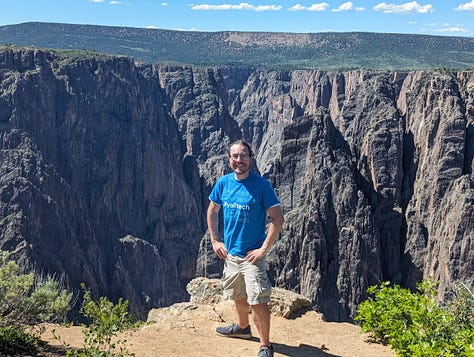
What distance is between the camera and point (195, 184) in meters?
88.4

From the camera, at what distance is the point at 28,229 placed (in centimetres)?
5756

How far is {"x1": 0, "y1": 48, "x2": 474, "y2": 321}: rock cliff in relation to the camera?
51.9m

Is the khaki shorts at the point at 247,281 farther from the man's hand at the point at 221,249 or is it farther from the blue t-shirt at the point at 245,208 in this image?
the blue t-shirt at the point at 245,208

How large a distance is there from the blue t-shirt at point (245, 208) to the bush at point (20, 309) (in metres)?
3.74

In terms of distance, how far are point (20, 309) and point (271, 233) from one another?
4.72 meters

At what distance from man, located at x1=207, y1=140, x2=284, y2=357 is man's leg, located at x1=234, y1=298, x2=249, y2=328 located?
0.54m

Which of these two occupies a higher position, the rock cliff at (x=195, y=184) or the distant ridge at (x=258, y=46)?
the distant ridge at (x=258, y=46)

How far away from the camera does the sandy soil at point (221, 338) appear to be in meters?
10.1

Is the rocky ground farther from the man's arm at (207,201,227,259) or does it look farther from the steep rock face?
the steep rock face

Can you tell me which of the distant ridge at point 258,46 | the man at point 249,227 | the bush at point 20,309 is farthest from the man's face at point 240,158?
the distant ridge at point 258,46

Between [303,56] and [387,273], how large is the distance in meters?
117

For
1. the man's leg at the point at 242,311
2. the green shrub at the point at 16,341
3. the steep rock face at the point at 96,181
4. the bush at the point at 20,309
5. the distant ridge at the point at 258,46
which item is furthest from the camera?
the distant ridge at the point at 258,46

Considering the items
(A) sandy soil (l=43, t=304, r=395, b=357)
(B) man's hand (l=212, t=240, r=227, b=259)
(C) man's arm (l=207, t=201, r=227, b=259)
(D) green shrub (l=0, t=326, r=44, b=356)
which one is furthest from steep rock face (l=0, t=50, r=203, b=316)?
(B) man's hand (l=212, t=240, r=227, b=259)

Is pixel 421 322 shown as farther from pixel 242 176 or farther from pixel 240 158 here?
pixel 240 158
